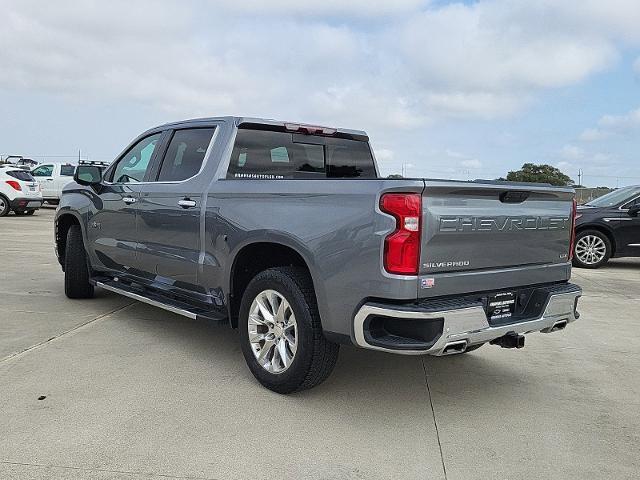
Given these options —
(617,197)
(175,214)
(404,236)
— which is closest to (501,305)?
(404,236)

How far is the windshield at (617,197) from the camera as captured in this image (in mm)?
10789

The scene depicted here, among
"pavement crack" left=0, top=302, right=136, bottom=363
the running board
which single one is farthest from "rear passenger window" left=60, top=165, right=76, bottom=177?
the running board

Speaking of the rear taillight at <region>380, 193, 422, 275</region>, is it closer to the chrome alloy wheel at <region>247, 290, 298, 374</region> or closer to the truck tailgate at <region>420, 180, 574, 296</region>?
the truck tailgate at <region>420, 180, 574, 296</region>

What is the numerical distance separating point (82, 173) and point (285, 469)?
408 cm

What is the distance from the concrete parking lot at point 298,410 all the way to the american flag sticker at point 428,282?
87 centimetres

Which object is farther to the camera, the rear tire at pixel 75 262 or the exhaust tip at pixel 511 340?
the rear tire at pixel 75 262

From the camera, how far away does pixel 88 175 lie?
19.3 ft

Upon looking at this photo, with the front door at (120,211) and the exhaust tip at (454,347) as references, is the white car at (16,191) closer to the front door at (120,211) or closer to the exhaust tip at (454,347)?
the front door at (120,211)

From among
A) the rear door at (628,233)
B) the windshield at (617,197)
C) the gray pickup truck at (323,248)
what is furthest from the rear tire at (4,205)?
the rear door at (628,233)

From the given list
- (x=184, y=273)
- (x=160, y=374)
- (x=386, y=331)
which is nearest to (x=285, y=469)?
(x=386, y=331)

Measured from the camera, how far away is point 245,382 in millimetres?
4152

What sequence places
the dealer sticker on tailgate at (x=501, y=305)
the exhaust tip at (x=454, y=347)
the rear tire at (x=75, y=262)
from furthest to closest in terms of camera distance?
the rear tire at (x=75, y=262)
the dealer sticker on tailgate at (x=501, y=305)
the exhaust tip at (x=454, y=347)

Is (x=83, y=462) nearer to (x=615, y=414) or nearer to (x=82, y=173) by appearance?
(x=615, y=414)

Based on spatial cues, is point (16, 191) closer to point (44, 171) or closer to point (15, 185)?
point (15, 185)
